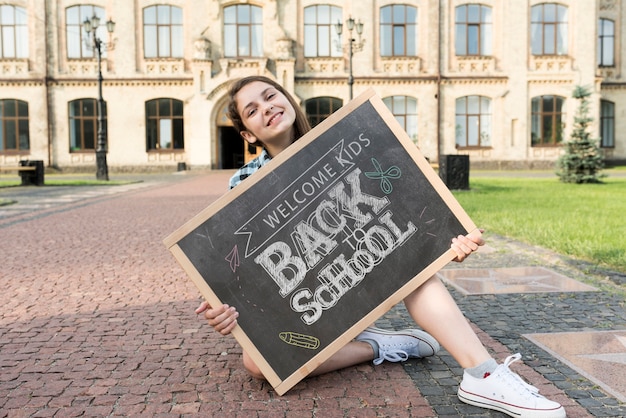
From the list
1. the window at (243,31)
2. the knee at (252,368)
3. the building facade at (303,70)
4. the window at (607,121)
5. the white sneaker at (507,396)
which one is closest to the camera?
the white sneaker at (507,396)

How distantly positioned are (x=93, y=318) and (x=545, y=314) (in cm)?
288

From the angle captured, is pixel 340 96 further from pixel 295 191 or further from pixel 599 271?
pixel 295 191

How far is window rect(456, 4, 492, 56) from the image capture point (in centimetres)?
3058

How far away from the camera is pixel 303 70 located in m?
30.2

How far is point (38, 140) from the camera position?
30078 millimetres

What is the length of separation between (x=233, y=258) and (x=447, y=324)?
0.95 meters

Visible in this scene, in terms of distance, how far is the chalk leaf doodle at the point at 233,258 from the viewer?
264 centimetres

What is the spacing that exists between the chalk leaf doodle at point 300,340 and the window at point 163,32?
29441mm

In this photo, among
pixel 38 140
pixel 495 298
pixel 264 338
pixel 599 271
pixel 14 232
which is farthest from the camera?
pixel 38 140

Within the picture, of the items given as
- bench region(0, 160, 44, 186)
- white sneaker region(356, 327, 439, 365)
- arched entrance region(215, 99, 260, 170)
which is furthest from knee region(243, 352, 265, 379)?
arched entrance region(215, 99, 260, 170)

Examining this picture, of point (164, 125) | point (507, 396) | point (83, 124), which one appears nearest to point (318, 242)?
point (507, 396)

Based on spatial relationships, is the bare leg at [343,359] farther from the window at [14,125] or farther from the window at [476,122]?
the window at [14,125]

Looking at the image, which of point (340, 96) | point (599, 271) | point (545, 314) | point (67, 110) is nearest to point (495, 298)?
point (545, 314)

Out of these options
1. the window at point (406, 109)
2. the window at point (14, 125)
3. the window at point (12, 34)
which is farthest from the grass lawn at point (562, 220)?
the window at point (12, 34)
